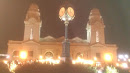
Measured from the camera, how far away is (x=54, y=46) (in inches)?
1844

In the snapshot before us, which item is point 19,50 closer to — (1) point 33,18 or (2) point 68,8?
(1) point 33,18

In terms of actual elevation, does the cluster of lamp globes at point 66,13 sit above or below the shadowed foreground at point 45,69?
above

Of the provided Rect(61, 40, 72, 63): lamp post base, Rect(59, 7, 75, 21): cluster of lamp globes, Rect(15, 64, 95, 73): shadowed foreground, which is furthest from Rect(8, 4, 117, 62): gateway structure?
Rect(15, 64, 95, 73): shadowed foreground

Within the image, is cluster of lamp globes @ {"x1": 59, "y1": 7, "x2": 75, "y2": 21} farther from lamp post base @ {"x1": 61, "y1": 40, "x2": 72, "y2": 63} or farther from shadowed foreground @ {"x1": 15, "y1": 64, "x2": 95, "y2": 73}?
shadowed foreground @ {"x1": 15, "y1": 64, "x2": 95, "y2": 73}

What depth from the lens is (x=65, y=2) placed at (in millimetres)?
23625

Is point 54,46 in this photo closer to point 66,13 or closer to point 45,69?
point 66,13

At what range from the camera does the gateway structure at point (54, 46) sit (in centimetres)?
4584

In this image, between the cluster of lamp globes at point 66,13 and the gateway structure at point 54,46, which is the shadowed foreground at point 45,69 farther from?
the gateway structure at point 54,46

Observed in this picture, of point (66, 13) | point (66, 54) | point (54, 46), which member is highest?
point (66, 13)

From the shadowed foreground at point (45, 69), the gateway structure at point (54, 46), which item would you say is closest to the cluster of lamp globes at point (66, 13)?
the shadowed foreground at point (45, 69)

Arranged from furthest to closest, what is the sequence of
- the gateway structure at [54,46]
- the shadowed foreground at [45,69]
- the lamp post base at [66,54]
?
the gateway structure at [54,46], the lamp post base at [66,54], the shadowed foreground at [45,69]

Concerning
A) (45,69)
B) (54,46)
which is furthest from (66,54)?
(54,46)

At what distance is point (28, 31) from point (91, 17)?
689 inches

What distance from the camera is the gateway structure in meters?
45.8
